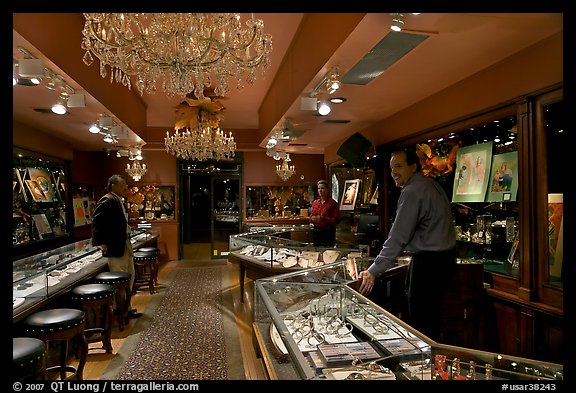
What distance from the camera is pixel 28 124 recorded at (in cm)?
575

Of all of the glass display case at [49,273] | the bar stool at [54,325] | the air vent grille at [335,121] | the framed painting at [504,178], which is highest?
the air vent grille at [335,121]

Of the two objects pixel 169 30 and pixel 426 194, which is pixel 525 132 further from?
pixel 169 30

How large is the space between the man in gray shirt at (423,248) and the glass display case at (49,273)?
2.52 m

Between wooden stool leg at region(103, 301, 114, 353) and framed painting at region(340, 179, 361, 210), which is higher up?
framed painting at region(340, 179, 361, 210)

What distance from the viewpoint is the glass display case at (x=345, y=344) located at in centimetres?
140

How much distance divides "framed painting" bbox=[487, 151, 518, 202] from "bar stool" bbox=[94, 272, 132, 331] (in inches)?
157

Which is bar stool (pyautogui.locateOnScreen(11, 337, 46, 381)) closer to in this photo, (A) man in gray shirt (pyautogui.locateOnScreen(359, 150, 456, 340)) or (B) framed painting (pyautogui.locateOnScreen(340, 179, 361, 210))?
(A) man in gray shirt (pyautogui.locateOnScreen(359, 150, 456, 340))

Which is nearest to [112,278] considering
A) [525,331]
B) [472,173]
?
[525,331]

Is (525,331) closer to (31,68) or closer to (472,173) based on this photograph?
(472,173)

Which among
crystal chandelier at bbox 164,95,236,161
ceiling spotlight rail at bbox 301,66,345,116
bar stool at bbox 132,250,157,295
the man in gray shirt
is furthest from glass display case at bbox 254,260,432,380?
crystal chandelier at bbox 164,95,236,161

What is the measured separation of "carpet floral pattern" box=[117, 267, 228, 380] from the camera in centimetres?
332

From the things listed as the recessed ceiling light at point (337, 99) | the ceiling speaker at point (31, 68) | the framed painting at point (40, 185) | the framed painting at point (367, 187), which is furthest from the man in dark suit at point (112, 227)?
the framed painting at point (367, 187)

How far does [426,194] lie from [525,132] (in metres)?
1.29

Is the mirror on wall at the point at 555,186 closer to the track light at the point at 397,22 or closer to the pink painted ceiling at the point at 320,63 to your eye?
the pink painted ceiling at the point at 320,63
